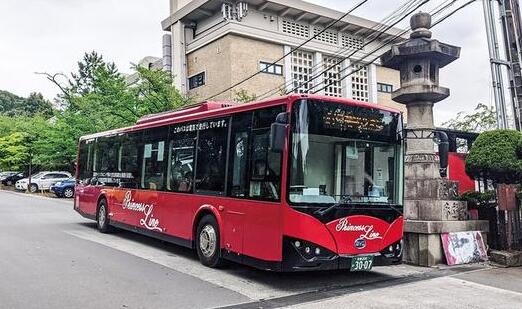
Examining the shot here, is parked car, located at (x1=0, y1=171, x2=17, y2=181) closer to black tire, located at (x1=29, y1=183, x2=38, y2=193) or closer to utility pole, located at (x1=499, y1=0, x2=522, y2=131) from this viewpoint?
black tire, located at (x1=29, y1=183, x2=38, y2=193)

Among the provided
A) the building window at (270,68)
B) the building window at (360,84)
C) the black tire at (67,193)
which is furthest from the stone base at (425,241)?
the building window at (360,84)

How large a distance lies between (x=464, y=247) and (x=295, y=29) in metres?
27.3

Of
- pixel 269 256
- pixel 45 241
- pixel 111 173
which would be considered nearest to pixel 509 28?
pixel 269 256

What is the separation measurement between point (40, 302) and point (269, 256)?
3.32 metres

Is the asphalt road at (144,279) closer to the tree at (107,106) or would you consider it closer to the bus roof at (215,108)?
the bus roof at (215,108)

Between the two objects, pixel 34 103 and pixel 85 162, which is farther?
pixel 34 103

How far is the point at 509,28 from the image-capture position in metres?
13.4

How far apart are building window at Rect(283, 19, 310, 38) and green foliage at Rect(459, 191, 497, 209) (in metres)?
25.1

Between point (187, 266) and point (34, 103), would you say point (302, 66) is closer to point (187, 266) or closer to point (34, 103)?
point (187, 266)

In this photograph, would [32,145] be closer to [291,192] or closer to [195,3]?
[195,3]

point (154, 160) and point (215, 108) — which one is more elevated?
point (215, 108)

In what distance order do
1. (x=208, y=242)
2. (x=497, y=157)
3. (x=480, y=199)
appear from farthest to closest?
(x=480, y=199) → (x=497, y=157) → (x=208, y=242)

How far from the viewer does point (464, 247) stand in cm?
1085

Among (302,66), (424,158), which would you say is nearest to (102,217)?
(424,158)
